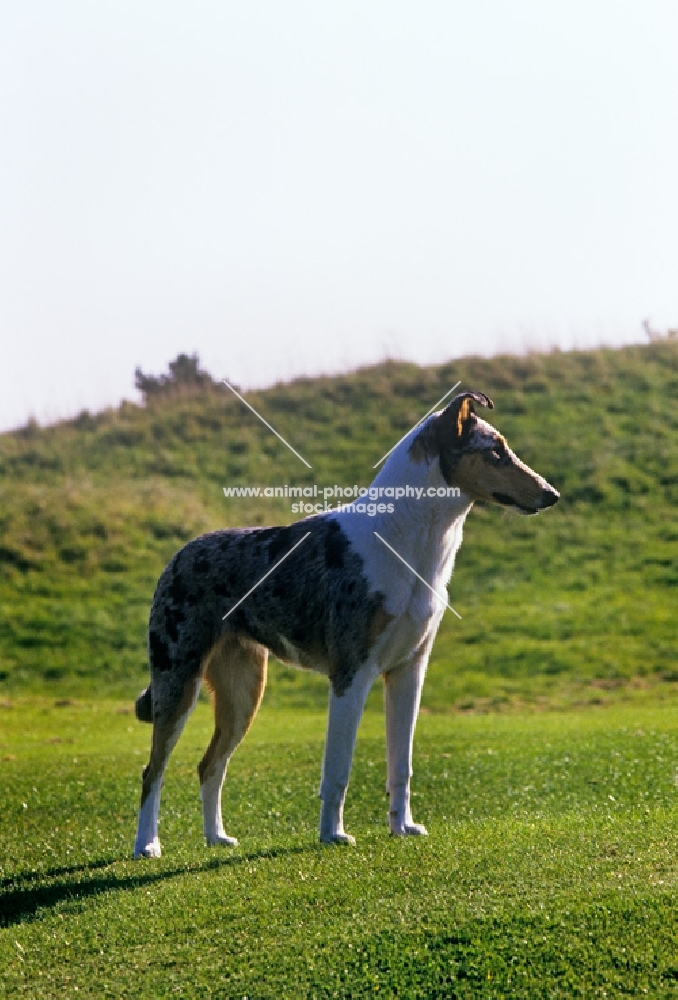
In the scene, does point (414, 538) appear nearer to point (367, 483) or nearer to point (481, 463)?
point (481, 463)

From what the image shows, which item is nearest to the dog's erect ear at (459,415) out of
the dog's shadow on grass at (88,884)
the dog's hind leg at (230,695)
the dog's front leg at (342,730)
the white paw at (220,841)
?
the dog's front leg at (342,730)

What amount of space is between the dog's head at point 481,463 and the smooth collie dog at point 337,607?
0.03ft

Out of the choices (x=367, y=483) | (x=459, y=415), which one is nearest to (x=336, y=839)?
(x=459, y=415)

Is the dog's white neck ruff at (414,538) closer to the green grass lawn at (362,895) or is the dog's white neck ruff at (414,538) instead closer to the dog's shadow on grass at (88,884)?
the green grass lawn at (362,895)

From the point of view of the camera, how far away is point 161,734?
11008 mm

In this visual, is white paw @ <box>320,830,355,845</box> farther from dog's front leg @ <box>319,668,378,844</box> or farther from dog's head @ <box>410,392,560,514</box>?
dog's head @ <box>410,392,560,514</box>

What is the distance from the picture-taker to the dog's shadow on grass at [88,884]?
10117 millimetres

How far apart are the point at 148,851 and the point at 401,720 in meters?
2.58

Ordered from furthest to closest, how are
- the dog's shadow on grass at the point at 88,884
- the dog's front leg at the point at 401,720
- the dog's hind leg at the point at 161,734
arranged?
1. the dog's hind leg at the point at 161,734
2. the dog's front leg at the point at 401,720
3. the dog's shadow on grass at the point at 88,884

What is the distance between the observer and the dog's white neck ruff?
→ 10.2m

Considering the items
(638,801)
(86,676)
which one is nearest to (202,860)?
(638,801)

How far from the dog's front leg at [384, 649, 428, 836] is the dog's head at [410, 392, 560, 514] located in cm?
151

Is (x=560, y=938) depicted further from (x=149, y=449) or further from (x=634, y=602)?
(x=149, y=449)

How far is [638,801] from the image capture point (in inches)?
533
